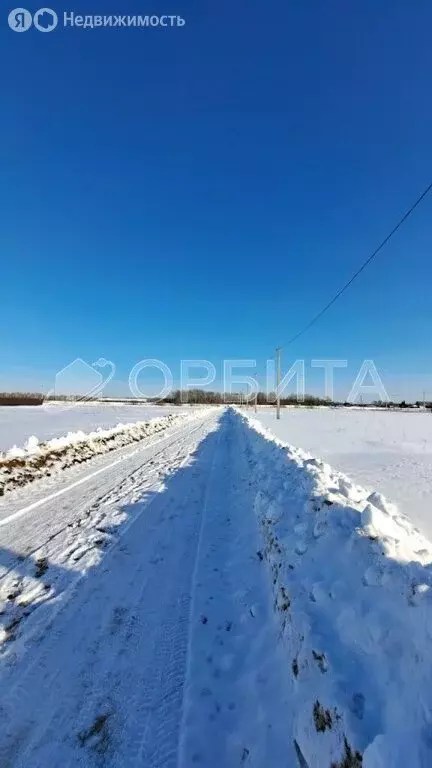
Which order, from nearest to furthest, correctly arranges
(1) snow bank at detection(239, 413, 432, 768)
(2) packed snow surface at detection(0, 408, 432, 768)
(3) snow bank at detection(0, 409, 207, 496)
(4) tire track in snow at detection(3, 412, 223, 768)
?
(1) snow bank at detection(239, 413, 432, 768)
(2) packed snow surface at detection(0, 408, 432, 768)
(4) tire track in snow at detection(3, 412, 223, 768)
(3) snow bank at detection(0, 409, 207, 496)

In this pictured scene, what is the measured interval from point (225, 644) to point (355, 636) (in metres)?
1.27

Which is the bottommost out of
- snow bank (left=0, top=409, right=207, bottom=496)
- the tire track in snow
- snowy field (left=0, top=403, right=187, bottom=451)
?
the tire track in snow

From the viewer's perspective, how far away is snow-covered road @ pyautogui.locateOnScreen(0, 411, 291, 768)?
2.46m

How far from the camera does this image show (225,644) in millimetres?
3414

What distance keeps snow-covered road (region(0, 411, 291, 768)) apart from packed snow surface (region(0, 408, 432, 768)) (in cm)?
1

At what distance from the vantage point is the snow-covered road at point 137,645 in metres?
2.46

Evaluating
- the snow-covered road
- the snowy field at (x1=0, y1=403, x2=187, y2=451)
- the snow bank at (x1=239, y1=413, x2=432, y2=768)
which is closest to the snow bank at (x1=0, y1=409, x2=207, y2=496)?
the snowy field at (x1=0, y1=403, x2=187, y2=451)

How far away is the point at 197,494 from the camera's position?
27.0 feet

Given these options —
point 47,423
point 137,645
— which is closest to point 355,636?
point 137,645

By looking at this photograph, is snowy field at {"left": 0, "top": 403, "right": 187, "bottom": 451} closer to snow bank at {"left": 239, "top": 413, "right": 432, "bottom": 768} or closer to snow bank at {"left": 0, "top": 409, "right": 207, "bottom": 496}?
snow bank at {"left": 0, "top": 409, "right": 207, "bottom": 496}

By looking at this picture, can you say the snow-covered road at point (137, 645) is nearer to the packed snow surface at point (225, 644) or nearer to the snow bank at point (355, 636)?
the packed snow surface at point (225, 644)

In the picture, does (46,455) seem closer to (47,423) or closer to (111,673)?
(111,673)

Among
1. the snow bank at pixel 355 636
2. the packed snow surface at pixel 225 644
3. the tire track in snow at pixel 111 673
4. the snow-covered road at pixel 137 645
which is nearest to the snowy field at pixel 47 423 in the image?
the snow-covered road at pixel 137 645

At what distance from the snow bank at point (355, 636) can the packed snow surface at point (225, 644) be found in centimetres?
1
